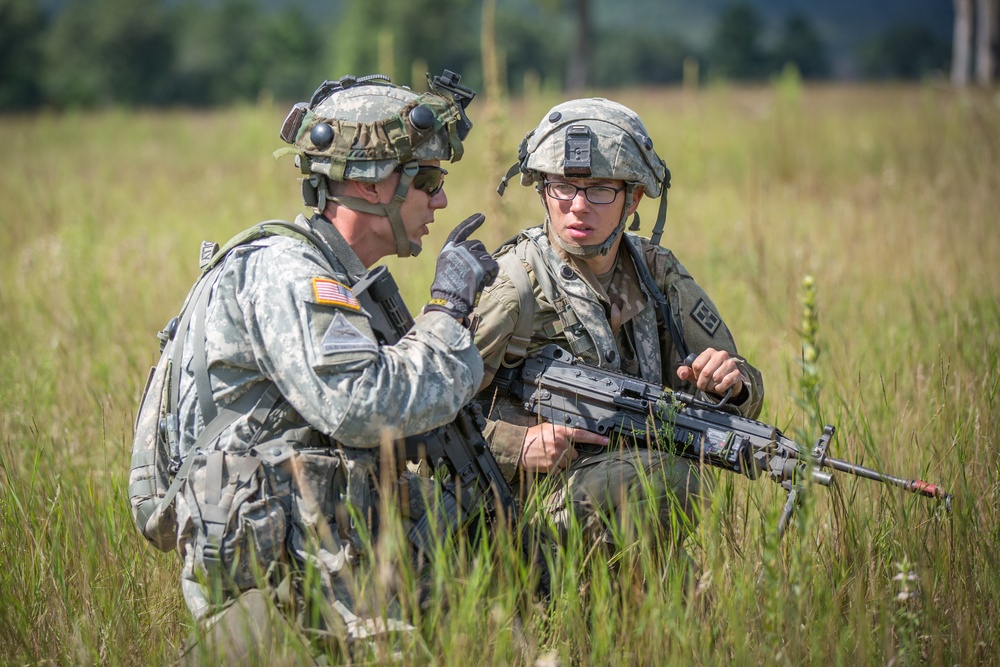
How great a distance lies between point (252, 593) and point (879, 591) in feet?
6.13

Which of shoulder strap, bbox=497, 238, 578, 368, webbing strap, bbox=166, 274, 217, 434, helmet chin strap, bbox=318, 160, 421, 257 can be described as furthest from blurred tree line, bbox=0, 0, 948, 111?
webbing strap, bbox=166, 274, 217, 434

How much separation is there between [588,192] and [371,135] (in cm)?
94

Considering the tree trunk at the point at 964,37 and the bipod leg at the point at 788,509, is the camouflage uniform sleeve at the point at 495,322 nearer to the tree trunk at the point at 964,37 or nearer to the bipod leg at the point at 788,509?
the bipod leg at the point at 788,509

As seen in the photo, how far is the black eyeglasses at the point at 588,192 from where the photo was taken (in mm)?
3464

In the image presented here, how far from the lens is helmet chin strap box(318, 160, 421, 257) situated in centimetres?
290

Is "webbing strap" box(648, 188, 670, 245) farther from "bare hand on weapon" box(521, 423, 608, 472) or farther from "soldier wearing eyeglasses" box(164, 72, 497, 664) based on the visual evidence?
"soldier wearing eyeglasses" box(164, 72, 497, 664)

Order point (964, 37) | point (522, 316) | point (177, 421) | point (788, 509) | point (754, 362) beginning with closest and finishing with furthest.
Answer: point (177, 421), point (788, 509), point (522, 316), point (754, 362), point (964, 37)

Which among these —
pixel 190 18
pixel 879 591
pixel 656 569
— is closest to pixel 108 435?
pixel 656 569

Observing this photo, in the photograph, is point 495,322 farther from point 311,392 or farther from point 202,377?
point 202,377

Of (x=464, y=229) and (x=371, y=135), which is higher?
(x=371, y=135)

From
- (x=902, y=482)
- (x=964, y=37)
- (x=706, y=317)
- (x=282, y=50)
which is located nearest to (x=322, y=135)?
(x=706, y=317)

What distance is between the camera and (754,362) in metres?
5.14

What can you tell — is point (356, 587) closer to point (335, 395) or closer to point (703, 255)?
point (335, 395)

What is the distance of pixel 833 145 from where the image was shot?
448 inches
